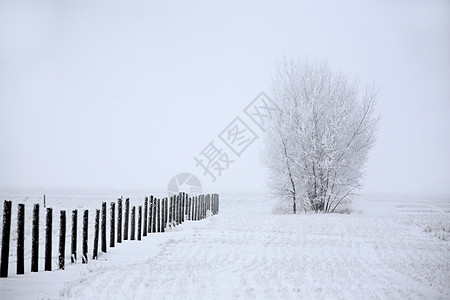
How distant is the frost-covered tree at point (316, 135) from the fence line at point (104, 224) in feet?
18.0

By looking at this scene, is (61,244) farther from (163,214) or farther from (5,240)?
(163,214)

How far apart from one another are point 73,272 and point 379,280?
5.44 m

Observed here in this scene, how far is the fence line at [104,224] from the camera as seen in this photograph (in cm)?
820

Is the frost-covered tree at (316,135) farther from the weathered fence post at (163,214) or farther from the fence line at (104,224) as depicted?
the weathered fence post at (163,214)

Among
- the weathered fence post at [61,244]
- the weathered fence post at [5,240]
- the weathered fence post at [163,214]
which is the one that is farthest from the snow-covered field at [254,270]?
the weathered fence post at [163,214]

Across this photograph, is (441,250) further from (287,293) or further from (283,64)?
(283,64)

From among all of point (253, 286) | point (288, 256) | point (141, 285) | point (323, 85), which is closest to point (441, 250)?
point (288, 256)

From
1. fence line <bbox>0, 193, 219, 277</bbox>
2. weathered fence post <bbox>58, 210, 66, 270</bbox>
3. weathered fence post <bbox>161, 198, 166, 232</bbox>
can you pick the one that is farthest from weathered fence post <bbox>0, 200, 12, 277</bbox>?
weathered fence post <bbox>161, 198, 166, 232</bbox>

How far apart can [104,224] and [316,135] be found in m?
19.0

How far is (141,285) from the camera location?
23.6 feet

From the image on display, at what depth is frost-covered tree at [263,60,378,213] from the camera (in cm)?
2748

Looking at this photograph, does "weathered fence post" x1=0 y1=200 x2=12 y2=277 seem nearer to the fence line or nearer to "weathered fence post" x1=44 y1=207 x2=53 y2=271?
the fence line

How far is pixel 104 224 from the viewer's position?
11.1 metres

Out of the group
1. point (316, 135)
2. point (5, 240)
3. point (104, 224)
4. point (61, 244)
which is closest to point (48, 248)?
point (61, 244)
